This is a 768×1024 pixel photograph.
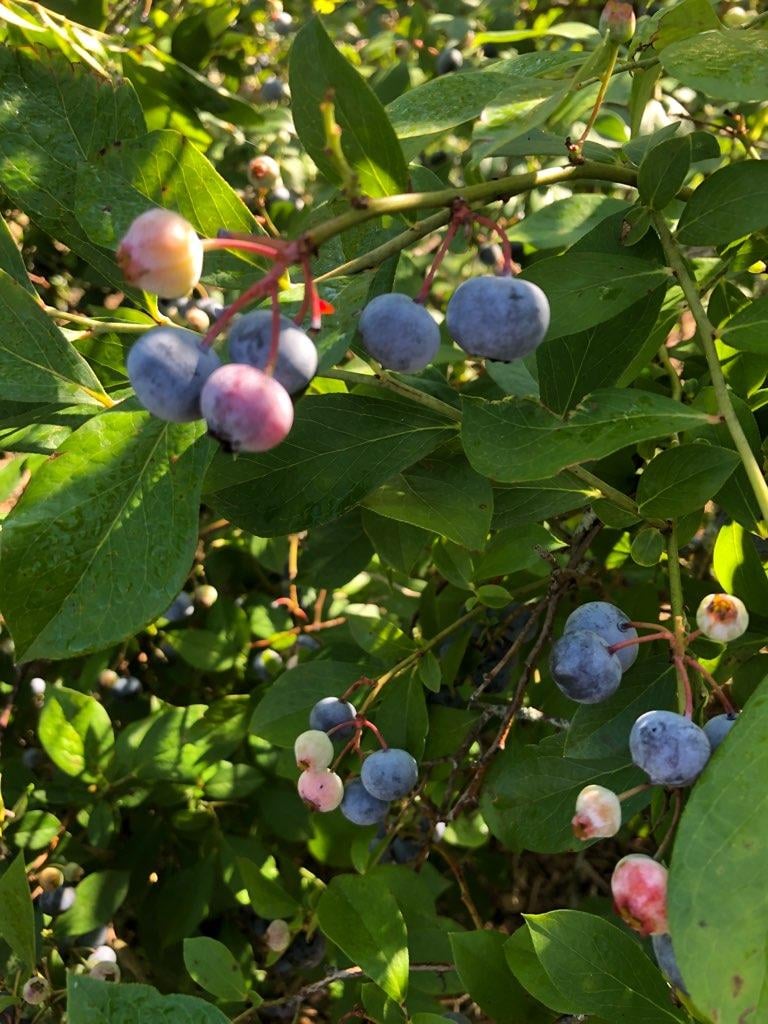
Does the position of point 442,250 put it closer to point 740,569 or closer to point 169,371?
point 169,371

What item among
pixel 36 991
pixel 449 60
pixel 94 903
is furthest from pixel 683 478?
pixel 449 60

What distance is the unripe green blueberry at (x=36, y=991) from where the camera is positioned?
1.42 metres

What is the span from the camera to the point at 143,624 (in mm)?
817

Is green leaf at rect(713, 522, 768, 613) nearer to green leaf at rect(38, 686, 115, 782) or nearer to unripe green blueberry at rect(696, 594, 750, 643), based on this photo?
unripe green blueberry at rect(696, 594, 750, 643)

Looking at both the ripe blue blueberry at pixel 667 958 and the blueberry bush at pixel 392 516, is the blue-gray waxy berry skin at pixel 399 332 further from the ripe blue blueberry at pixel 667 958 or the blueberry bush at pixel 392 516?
the ripe blue blueberry at pixel 667 958

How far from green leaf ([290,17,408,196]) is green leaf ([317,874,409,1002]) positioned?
90cm

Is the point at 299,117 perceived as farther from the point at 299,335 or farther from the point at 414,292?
the point at 414,292

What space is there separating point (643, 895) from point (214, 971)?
82 centimetres

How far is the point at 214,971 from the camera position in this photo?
1.39m

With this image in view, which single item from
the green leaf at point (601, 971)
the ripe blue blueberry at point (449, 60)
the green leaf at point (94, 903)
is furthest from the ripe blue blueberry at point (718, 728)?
the ripe blue blueberry at point (449, 60)

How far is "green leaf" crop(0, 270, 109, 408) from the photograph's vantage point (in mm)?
949

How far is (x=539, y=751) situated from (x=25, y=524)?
0.67 metres

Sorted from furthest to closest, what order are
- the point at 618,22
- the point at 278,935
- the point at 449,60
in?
the point at 449,60, the point at 278,935, the point at 618,22

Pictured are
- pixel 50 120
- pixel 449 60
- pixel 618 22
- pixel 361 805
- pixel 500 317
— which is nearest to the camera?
pixel 500 317
